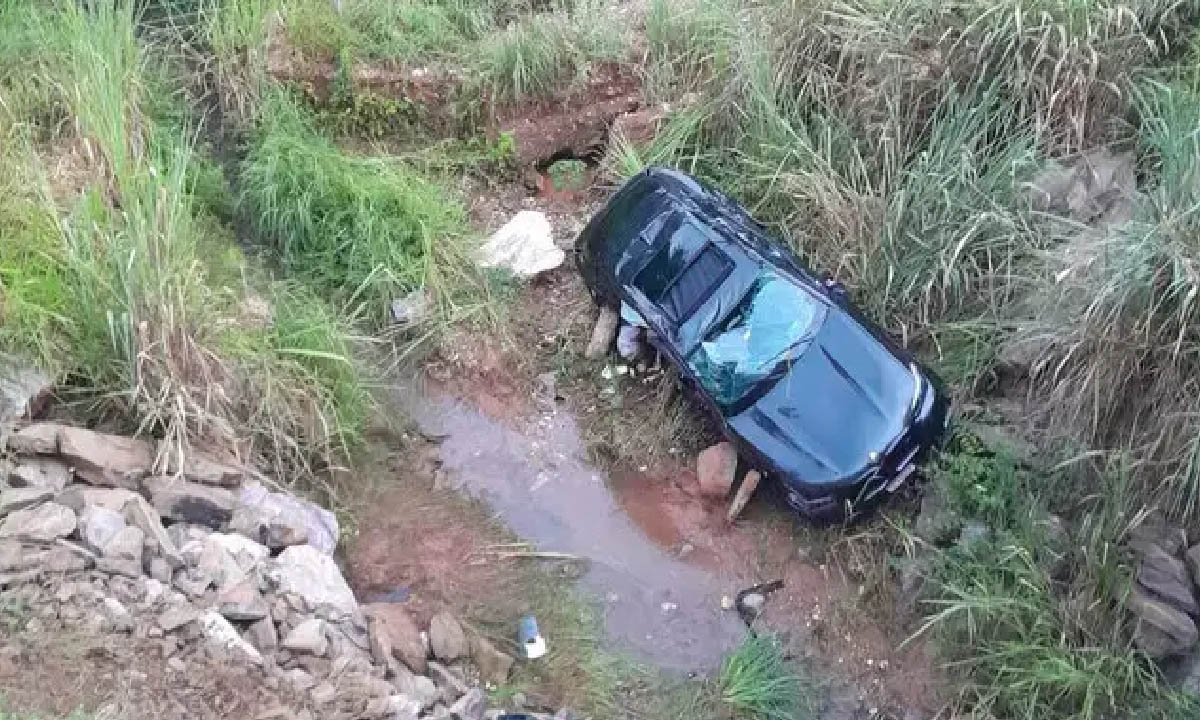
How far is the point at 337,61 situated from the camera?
6.93 meters

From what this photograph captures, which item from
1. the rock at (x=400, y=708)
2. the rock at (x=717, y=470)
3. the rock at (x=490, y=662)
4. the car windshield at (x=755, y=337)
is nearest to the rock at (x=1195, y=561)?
the car windshield at (x=755, y=337)

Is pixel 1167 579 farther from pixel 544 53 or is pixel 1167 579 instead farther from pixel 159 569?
pixel 544 53

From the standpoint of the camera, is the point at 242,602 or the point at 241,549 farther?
the point at 241,549

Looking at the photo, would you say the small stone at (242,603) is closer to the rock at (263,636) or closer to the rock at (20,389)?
the rock at (263,636)

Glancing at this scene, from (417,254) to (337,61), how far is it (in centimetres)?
133

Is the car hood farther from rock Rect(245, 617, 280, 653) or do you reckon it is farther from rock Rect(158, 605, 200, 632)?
rock Rect(158, 605, 200, 632)

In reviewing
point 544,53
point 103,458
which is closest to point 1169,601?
point 103,458

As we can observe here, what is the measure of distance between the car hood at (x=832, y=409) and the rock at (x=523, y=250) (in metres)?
1.60

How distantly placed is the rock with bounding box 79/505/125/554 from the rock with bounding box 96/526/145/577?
0.8 inches

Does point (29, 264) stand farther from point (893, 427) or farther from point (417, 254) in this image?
point (893, 427)

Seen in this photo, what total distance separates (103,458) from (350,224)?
2041 mm

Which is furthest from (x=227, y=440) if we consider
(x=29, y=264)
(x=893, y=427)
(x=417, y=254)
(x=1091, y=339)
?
(x=1091, y=339)

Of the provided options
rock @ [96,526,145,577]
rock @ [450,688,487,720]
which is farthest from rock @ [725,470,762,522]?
rock @ [96,526,145,577]

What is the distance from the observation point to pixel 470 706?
4504 millimetres
